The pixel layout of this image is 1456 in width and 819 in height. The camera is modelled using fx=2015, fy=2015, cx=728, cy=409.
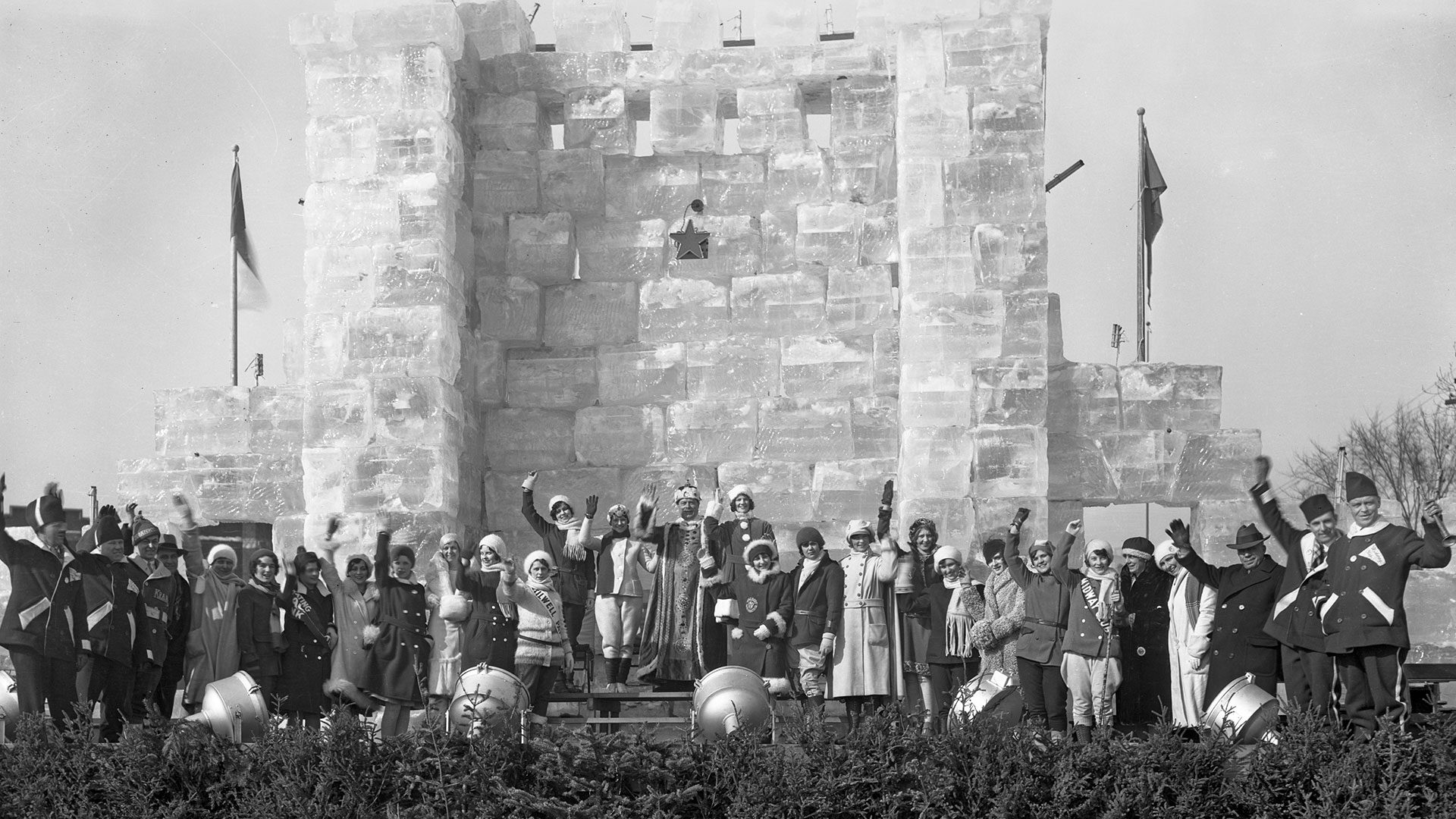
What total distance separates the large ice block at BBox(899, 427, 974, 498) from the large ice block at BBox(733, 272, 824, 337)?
1.61m

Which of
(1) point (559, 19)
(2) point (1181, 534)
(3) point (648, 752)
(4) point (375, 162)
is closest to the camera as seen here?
(3) point (648, 752)

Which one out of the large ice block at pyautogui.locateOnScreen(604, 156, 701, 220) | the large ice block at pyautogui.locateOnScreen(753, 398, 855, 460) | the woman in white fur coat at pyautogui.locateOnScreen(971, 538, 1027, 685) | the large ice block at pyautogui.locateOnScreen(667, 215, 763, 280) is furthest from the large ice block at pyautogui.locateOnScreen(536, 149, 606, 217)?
the woman in white fur coat at pyautogui.locateOnScreen(971, 538, 1027, 685)

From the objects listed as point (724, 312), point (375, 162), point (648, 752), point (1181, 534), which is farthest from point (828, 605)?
point (375, 162)

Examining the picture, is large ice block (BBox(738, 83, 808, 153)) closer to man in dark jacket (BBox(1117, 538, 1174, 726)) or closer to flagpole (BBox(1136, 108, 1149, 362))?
flagpole (BBox(1136, 108, 1149, 362))

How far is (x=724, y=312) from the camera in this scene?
17.0 meters

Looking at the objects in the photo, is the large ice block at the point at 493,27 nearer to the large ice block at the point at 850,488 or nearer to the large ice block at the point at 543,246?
the large ice block at the point at 543,246

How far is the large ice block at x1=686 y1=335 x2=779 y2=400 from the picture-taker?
55.3 feet

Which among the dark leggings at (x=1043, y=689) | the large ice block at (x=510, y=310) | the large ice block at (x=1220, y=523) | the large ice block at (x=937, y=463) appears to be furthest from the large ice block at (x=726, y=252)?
the dark leggings at (x=1043, y=689)

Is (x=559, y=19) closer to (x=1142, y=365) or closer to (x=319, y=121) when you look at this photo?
(x=319, y=121)

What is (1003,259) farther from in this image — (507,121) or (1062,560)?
(507,121)

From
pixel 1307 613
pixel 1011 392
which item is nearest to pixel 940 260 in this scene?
pixel 1011 392

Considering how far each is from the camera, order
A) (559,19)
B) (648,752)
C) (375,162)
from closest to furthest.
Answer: (648,752) < (375,162) < (559,19)

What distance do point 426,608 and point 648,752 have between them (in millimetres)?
3600

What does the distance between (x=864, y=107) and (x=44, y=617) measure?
27.9 feet
